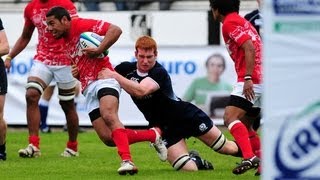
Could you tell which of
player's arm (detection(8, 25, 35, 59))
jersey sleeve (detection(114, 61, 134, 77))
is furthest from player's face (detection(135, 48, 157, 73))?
player's arm (detection(8, 25, 35, 59))

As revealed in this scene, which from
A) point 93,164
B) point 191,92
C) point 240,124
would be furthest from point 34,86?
point 191,92

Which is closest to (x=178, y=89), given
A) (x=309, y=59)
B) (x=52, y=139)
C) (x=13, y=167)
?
(x=52, y=139)

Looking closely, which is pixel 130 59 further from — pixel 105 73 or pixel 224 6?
pixel 224 6

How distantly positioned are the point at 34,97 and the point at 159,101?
2.64m

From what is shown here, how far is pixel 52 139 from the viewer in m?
16.3

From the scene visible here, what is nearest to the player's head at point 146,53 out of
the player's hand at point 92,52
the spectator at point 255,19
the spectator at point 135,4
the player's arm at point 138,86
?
the player's arm at point 138,86

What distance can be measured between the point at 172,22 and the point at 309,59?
13.4 metres

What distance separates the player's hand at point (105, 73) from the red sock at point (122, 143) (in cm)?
63

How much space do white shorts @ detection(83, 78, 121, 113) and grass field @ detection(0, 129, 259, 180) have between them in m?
0.71

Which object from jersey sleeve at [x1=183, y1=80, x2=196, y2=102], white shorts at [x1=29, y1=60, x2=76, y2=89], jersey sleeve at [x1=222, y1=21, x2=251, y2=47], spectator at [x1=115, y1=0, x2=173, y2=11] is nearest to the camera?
jersey sleeve at [x1=222, y1=21, x2=251, y2=47]

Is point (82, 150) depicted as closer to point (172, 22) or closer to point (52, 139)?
point (52, 139)

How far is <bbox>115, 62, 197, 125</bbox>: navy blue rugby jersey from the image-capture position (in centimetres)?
1059

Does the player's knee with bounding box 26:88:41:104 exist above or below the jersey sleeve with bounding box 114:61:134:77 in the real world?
below

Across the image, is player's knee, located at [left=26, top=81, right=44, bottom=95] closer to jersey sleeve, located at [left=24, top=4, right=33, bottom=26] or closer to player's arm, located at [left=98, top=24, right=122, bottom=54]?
jersey sleeve, located at [left=24, top=4, right=33, bottom=26]
